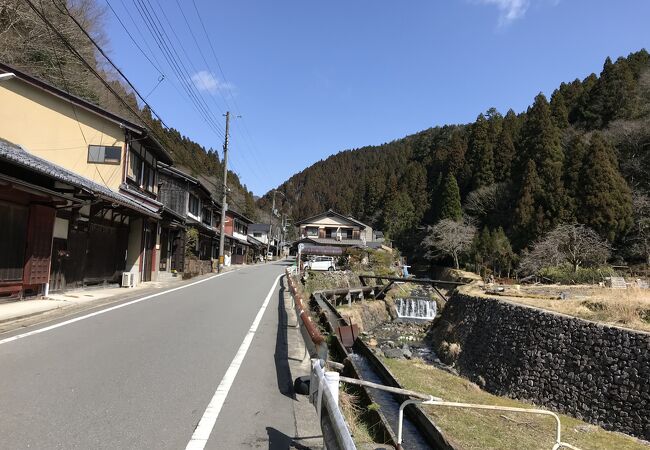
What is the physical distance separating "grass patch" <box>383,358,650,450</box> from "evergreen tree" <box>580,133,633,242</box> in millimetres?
27834

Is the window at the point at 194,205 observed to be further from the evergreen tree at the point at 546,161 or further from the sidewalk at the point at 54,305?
the evergreen tree at the point at 546,161

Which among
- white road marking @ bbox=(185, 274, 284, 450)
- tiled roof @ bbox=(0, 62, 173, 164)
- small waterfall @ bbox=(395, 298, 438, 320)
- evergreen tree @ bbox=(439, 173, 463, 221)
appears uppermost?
evergreen tree @ bbox=(439, 173, 463, 221)

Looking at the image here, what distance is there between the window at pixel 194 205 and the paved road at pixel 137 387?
27639 millimetres

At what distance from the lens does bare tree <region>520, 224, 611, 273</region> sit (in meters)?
29.5

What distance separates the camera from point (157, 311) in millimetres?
11852

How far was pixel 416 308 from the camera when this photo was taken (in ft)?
113

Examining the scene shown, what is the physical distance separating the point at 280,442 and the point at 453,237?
4749cm

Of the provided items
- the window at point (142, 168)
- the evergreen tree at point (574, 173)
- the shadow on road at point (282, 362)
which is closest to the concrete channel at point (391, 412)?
the shadow on road at point (282, 362)

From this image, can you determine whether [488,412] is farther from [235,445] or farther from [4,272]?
[4,272]

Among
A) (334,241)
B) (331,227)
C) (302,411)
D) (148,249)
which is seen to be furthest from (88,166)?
(331,227)

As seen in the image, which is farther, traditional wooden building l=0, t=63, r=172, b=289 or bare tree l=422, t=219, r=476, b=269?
bare tree l=422, t=219, r=476, b=269

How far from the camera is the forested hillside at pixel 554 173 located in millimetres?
35375

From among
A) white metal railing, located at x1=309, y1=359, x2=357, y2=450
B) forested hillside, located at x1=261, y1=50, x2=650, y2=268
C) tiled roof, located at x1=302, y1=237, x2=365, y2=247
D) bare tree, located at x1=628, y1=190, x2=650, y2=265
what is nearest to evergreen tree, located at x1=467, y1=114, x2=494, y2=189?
forested hillside, located at x1=261, y1=50, x2=650, y2=268

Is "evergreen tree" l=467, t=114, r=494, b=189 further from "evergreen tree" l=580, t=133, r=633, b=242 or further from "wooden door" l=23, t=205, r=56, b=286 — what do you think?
"wooden door" l=23, t=205, r=56, b=286
